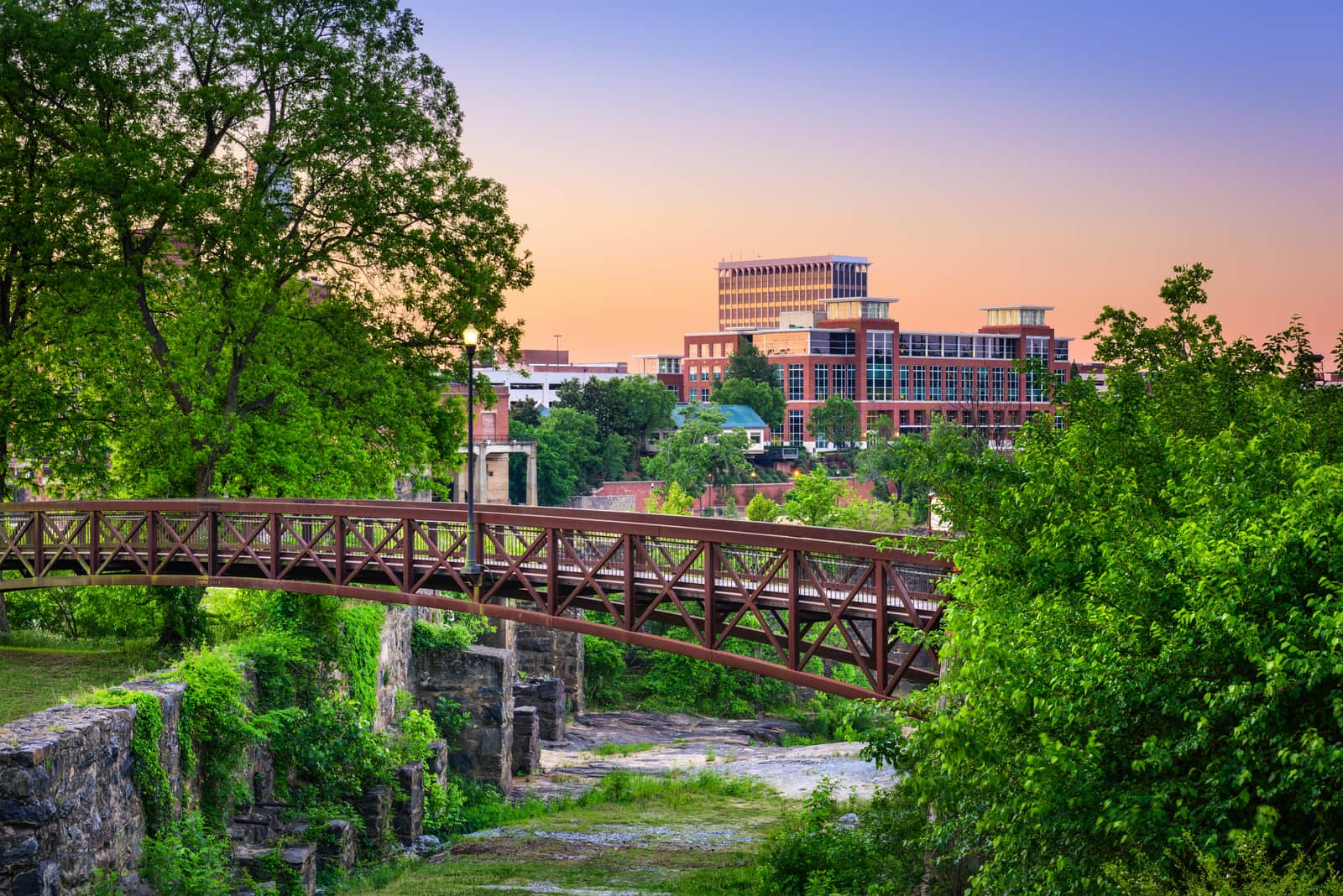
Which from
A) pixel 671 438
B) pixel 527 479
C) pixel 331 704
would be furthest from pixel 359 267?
pixel 671 438

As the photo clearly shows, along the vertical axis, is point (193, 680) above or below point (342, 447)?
below

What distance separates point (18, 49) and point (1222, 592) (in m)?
26.8

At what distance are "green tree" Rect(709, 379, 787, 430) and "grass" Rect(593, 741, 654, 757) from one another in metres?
84.6

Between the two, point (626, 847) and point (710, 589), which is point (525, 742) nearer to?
point (626, 847)

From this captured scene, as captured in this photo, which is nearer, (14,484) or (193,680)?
(193,680)

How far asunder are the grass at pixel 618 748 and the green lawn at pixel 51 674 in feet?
53.2

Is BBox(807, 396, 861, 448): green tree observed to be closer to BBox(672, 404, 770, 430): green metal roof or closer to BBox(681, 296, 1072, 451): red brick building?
BBox(681, 296, 1072, 451): red brick building

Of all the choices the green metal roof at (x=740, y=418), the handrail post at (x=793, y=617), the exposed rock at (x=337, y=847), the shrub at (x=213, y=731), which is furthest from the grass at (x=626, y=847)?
the green metal roof at (x=740, y=418)

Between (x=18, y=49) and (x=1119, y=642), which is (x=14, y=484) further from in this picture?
(x=1119, y=642)

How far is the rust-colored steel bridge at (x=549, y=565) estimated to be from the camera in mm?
17297

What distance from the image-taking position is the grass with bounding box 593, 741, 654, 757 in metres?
39.8

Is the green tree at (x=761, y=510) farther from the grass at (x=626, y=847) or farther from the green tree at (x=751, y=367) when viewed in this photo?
the green tree at (x=751, y=367)

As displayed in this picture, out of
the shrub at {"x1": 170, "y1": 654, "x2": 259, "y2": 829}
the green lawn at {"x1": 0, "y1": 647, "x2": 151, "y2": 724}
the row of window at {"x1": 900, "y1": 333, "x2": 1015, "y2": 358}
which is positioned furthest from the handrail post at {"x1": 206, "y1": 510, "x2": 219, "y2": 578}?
the row of window at {"x1": 900, "y1": 333, "x2": 1015, "y2": 358}

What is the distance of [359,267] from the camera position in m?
32.2
